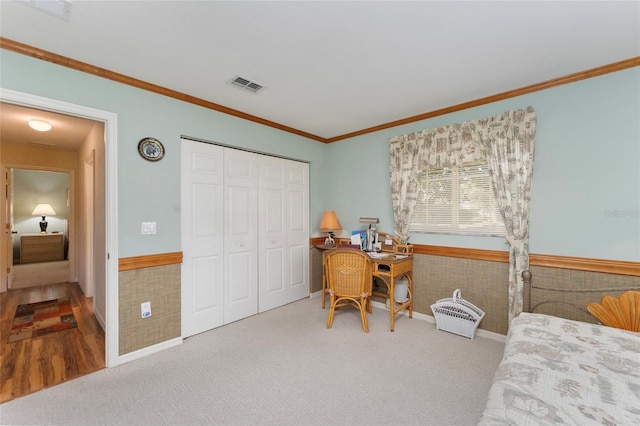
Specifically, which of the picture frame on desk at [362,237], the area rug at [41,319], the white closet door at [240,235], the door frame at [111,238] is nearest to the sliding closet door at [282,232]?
the white closet door at [240,235]

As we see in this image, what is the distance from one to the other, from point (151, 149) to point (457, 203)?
3.25m

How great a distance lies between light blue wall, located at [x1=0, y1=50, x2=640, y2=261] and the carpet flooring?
40.8 inches

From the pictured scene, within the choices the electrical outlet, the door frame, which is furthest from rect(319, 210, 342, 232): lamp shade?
the door frame

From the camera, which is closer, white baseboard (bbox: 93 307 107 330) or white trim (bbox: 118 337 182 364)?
white trim (bbox: 118 337 182 364)

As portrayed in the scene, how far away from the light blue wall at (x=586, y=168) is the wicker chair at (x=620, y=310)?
32cm

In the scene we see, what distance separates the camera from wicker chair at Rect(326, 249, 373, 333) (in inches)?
117

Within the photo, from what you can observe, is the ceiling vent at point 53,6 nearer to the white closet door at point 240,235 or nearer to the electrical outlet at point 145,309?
the white closet door at point 240,235

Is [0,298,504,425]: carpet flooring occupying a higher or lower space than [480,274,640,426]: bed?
lower

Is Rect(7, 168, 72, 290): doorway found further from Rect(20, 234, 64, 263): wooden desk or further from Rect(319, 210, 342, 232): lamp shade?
Rect(319, 210, 342, 232): lamp shade

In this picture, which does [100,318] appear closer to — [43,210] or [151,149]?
[151,149]

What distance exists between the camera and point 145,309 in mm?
2498

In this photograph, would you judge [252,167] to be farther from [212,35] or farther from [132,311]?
[132,311]

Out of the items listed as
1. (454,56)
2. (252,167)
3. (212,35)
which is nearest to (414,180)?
(454,56)

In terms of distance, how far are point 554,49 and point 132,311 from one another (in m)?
4.04
